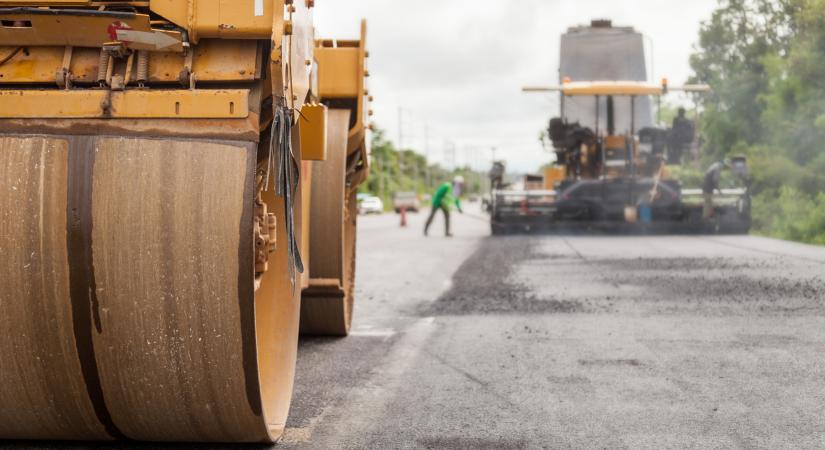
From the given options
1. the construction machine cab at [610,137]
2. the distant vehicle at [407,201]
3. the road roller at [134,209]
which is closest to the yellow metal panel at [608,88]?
the construction machine cab at [610,137]

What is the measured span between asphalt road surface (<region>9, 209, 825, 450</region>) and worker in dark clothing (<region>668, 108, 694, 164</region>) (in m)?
9.85

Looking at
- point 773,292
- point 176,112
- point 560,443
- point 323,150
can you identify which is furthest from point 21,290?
point 773,292

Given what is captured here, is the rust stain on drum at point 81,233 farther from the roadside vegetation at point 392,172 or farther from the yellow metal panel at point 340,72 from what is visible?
the roadside vegetation at point 392,172

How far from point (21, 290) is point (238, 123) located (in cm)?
82

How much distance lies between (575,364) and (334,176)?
1700mm

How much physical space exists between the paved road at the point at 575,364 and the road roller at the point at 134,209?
855 millimetres

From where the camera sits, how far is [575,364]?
6301 millimetres

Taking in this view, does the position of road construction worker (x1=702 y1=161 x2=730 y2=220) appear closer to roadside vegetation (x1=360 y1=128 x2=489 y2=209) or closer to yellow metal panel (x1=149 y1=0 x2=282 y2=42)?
yellow metal panel (x1=149 y1=0 x2=282 y2=42)

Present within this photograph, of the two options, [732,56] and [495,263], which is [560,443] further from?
[732,56]

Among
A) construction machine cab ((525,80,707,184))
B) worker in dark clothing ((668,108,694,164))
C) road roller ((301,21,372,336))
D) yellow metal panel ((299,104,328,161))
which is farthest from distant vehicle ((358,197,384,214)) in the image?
yellow metal panel ((299,104,328,161))

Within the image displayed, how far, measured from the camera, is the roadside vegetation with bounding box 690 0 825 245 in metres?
20.5

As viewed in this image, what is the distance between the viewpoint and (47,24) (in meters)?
3.65

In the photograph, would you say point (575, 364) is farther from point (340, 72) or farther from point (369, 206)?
point (369, 206)

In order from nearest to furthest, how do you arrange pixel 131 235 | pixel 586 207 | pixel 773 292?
pixel 131 235, pixel 773 292, pixel 586 207
